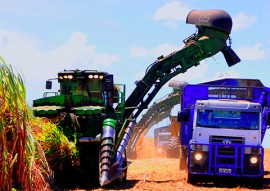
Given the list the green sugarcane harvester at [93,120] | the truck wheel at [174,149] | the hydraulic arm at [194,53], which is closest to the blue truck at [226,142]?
the green sugarcane harvester at [93,120]

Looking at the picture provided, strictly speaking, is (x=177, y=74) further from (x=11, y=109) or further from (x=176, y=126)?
(x=11, y=109)

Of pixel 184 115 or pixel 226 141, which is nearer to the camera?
pixel 226 141

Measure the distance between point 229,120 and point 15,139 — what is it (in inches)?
379

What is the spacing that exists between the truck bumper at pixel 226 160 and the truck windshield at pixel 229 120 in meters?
0.63

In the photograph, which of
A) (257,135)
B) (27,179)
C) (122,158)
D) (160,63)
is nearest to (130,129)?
(122,158)

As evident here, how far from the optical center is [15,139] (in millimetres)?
9312

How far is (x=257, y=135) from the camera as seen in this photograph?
17359 millimetres

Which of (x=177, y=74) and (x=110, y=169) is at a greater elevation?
(x=177, y=74)

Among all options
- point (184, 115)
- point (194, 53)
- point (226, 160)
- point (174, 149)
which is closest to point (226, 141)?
point (226, 160)

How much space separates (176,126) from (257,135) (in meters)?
14.5

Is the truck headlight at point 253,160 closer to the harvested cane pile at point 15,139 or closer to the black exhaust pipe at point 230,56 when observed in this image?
the harvested cane pile at point 15,139

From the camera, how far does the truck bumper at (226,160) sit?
17.2 meters

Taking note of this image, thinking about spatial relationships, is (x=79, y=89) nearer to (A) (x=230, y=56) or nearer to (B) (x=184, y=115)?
(B) (x=184, y=115)

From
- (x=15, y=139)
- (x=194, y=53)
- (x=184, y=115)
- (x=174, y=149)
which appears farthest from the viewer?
(x=174, y=149)
